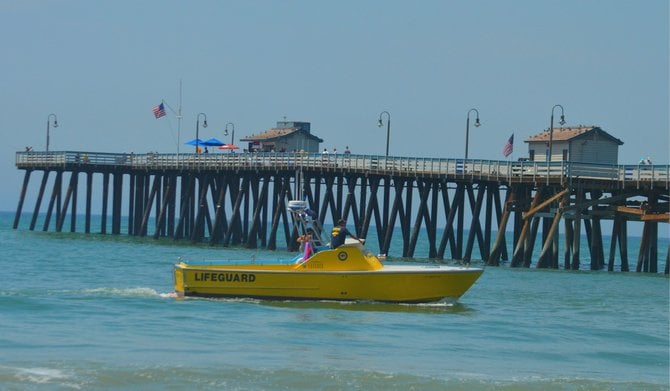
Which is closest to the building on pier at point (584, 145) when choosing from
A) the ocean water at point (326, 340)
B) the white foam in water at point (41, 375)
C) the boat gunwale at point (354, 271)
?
the ocean water at point (326, 340)

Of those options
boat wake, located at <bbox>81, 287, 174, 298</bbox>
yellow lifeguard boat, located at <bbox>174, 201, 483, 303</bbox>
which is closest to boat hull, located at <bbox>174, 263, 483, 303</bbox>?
yellow lifeguard boat, located at <bbox>174, 201, 483, 303</bbox>

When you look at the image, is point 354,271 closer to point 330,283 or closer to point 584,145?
point 330,283

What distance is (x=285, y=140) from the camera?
71.1m

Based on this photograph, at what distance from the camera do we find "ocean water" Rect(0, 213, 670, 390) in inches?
930

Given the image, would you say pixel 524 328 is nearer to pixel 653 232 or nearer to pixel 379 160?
pixel 653 232

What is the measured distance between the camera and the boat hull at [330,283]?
110 ft

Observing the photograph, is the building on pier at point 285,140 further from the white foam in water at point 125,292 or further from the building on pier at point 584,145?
the white foam in water at point 125,292

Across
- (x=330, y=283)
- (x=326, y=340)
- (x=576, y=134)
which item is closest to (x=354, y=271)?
(x=330, y=283)

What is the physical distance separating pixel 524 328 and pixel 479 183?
955 inches

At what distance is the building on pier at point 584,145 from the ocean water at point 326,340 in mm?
13927

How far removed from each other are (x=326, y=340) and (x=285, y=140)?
43363 mm

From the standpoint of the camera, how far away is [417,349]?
2744 cm

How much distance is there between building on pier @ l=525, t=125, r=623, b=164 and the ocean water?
1393 cm

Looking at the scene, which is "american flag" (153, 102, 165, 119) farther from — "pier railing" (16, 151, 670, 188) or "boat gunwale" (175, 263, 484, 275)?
"boat gunwale" (175, 263, 484, 275)
